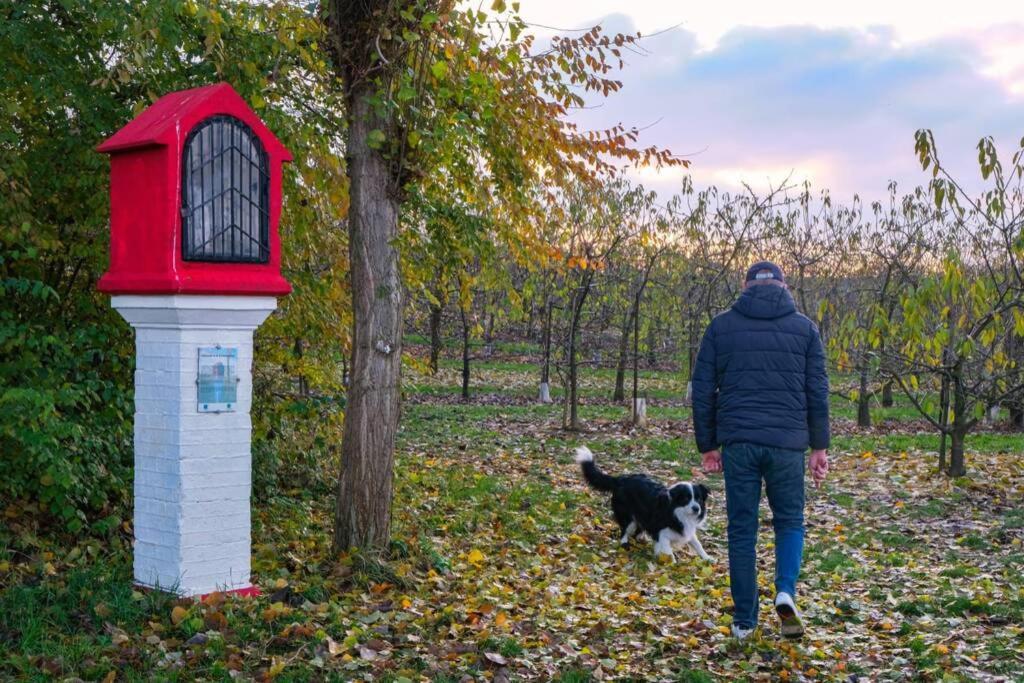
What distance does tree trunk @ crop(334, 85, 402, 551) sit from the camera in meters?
6.57

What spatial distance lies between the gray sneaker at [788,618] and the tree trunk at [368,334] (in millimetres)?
2700

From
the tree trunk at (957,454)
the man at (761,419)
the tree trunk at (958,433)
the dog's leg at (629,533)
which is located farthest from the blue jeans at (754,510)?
the tree trunk at (957,454)

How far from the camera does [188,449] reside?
560 centimetres

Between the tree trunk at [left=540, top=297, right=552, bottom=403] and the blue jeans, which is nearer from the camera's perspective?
the blue jeans

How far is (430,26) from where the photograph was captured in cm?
641

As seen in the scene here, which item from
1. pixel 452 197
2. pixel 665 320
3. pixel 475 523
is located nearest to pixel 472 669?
pixel 475 523

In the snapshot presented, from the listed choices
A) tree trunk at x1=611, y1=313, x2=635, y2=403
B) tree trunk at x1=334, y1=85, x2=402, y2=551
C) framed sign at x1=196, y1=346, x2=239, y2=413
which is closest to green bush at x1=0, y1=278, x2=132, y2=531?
framed sign at x1=196, y1=346, x2=239, y2=413

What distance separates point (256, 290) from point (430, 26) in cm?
215

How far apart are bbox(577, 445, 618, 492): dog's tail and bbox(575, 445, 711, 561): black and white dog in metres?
0.22

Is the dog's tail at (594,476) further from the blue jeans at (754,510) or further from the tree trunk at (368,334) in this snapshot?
the blue jeans at (754,510)

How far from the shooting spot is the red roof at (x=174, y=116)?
214 inches

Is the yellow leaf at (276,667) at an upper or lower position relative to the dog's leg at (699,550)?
upper

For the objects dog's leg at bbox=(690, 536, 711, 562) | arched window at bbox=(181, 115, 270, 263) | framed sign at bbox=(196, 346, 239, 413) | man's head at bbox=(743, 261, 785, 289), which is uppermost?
arched window at bbox=(181, 115, 270, 263)

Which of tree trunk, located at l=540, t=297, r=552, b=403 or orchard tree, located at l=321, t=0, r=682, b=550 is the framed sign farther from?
tree trunk, located at l=540, t=297, r=552, b=403
